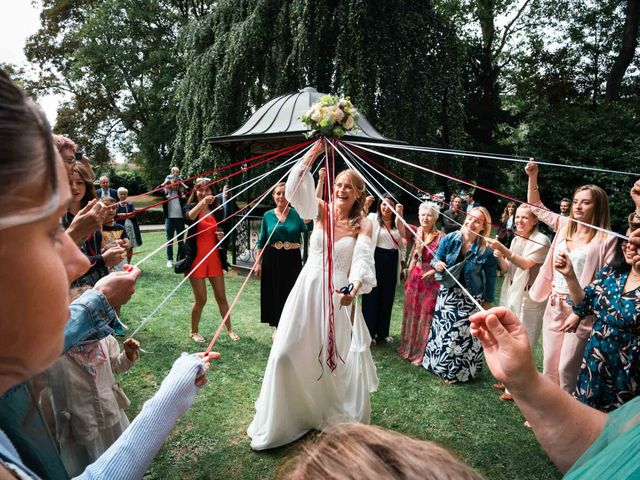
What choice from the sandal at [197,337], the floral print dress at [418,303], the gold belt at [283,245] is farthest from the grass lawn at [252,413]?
the gold belt at [283,245]

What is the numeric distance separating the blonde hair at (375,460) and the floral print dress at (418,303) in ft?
15.9

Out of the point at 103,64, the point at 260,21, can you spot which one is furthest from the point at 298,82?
the point at 103,64

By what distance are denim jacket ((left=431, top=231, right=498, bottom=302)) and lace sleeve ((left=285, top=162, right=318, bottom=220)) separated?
1942mm

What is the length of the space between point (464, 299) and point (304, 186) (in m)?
2.57

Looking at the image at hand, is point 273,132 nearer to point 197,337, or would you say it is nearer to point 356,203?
point 197,337

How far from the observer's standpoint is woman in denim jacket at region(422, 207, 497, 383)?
4750mm

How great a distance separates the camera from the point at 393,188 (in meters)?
12.1

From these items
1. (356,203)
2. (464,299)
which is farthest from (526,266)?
(356,203)

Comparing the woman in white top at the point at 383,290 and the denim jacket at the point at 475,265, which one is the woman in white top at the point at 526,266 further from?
the woman in white top at the point at 383,290

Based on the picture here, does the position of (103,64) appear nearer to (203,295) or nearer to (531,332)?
(203,295)

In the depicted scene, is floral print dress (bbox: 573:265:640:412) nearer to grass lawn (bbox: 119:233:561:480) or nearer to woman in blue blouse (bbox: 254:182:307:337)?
grass lawn (bbox: 119:233:561:480)

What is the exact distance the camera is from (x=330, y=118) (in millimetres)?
3201

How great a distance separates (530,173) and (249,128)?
19.6 ft

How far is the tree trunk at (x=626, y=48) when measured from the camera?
16.1m
